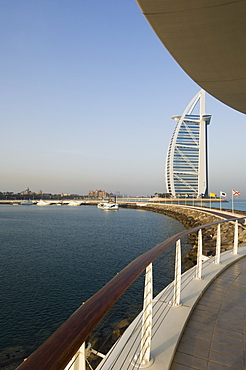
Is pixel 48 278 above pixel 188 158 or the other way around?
the other way around

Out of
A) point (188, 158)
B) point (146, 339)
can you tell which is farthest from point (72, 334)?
point (188, 158)

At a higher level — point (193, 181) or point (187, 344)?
point (193, 181)

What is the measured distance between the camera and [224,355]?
1.91 meters

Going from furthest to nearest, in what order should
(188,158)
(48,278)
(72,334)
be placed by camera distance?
(188,158)
(48,278)
(72,334)

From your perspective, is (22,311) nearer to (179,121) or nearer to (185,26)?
(185,26)

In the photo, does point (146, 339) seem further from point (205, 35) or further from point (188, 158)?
point (188, 158)

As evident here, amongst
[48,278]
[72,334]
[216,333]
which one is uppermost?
[72,334]

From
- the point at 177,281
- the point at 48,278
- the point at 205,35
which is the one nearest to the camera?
the point at 205,35

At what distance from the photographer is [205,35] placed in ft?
5.92

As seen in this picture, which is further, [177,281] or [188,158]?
[188,158]

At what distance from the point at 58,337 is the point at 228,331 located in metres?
2.03

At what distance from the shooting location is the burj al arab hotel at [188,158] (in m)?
75.6

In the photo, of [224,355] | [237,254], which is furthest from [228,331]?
[237,254]

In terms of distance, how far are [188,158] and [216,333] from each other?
3052 inches
